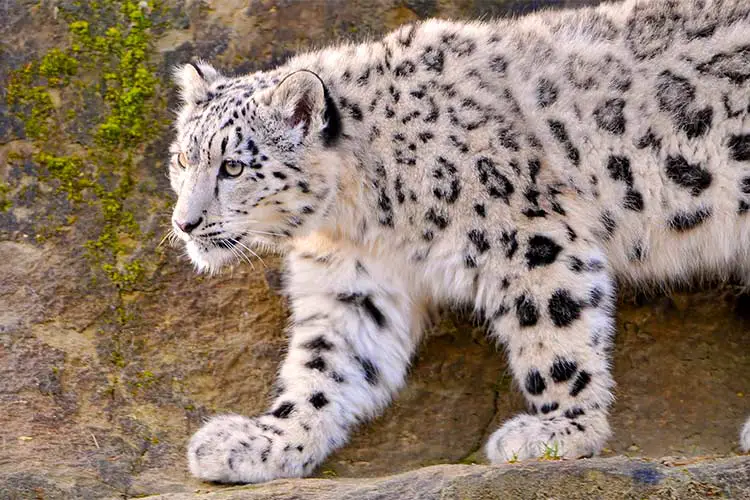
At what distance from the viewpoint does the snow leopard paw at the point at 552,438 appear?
4.58 m

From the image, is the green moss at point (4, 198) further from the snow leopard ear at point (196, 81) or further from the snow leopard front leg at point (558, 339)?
the snow leopard front leg at point (558, 339)

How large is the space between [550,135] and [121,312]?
7.23ft

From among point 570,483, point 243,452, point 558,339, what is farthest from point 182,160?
point 570,483

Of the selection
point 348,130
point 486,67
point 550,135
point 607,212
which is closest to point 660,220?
point 607,212

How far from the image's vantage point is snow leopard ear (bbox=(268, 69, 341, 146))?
4.89 metres

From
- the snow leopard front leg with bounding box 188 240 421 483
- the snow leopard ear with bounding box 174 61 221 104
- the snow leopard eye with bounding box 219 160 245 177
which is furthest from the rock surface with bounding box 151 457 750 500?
the snow leopard ear with bounding box 174 61 221 104

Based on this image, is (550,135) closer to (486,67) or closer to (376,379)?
(486,67)

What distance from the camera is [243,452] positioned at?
15.4 ft

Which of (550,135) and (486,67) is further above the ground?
(486,67)

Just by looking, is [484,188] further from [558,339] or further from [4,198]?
[4,198]

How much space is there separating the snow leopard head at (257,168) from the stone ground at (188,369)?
626mm

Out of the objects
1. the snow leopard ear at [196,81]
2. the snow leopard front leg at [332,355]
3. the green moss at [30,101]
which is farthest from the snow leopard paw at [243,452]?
the green moss at [30,101]

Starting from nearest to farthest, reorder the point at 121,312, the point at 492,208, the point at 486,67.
Result: the point at 492,208, the point at 486,67, the point at 121,312

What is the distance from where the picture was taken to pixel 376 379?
535 cm
